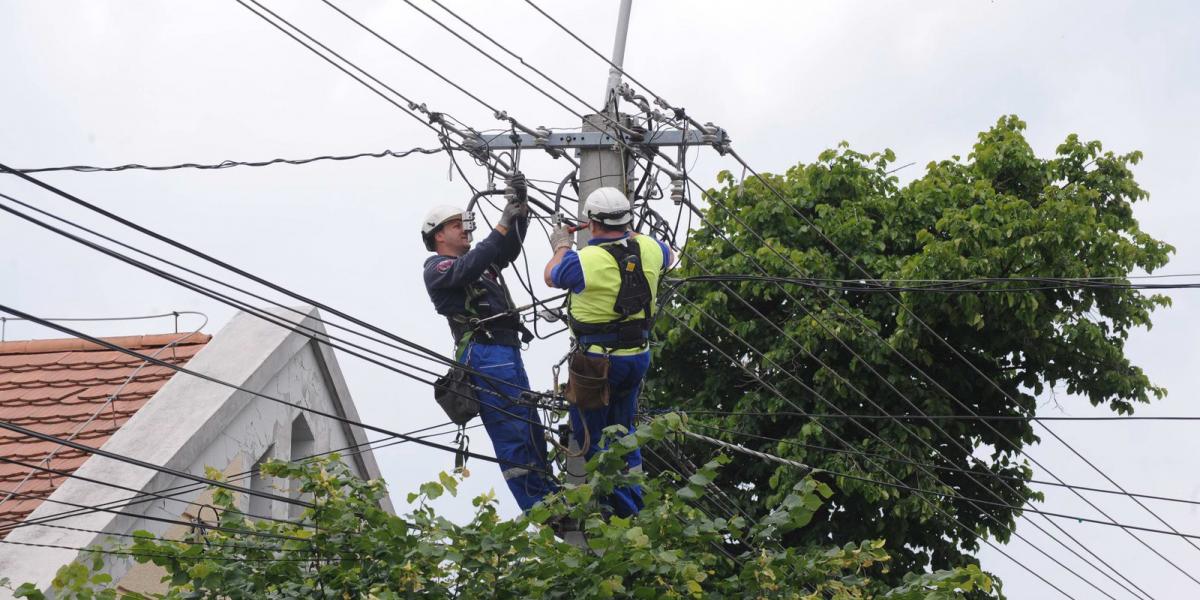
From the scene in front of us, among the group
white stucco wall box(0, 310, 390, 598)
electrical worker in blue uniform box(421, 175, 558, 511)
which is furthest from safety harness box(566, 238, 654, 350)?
white stucco wall box(0, 310, 390, 598)

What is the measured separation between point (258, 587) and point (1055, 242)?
11.8 meters

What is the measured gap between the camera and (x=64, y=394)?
1162 cm

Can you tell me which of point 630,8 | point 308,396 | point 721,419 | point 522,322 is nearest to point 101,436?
point 308,396

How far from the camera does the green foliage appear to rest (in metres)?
8.10

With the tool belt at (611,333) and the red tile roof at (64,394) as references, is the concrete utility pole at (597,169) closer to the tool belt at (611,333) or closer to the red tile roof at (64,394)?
the tool belt at (611,333)

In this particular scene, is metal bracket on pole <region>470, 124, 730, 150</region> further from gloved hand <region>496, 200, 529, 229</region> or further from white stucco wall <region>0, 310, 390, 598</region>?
white stucco wall <region>0, 310, 390, 598</region>

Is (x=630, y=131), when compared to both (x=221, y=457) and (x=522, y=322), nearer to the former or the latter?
(x=522, y=322)

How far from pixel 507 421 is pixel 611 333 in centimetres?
96

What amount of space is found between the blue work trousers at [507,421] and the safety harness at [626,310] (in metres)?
0.67

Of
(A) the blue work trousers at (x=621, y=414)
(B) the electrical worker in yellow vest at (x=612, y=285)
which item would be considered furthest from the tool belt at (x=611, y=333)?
(A) the blue work trousers at (x=621, y=414)

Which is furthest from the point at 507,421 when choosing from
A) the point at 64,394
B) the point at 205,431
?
the point at 64,394

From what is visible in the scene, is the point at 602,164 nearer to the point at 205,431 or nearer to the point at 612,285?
the point at 612,285

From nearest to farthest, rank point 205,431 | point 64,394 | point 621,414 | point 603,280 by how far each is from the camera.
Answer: point 603,280, point 621,414, point 205,431, point 64,394

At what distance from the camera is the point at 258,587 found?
8531mm
